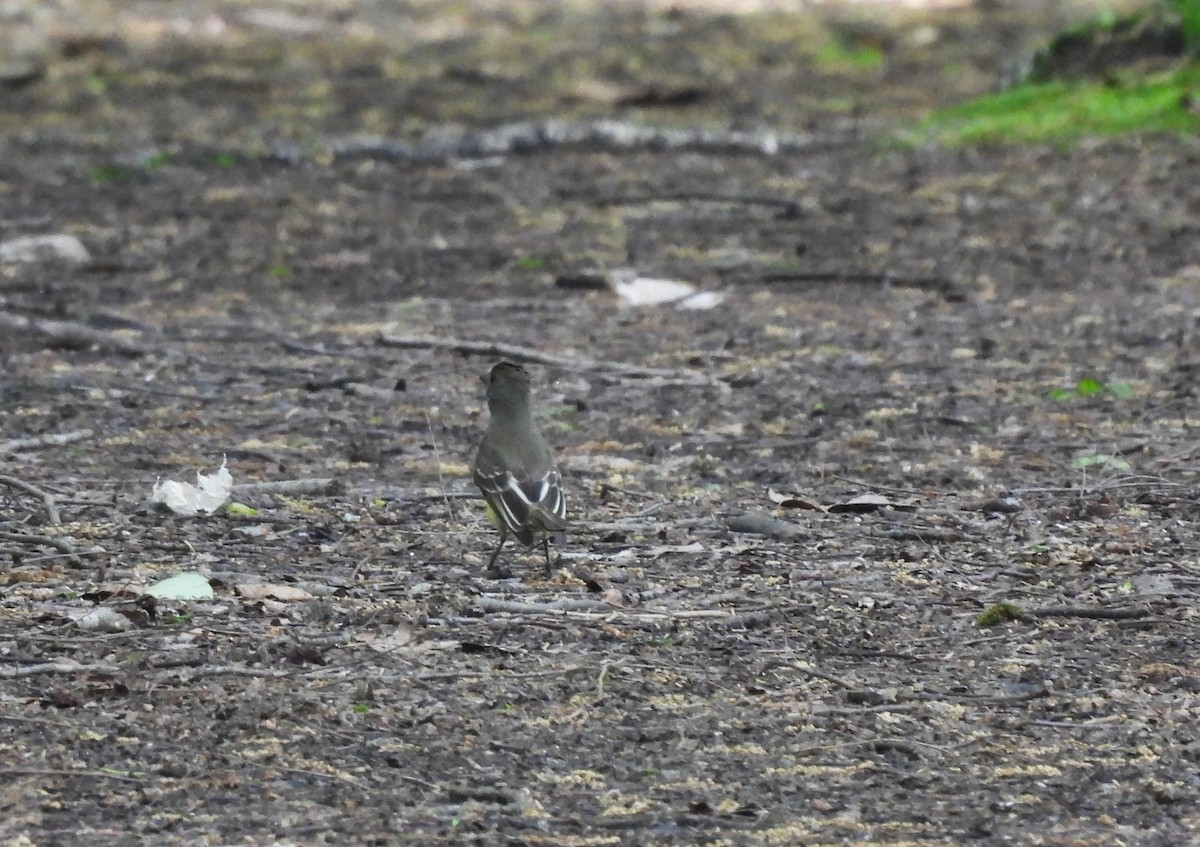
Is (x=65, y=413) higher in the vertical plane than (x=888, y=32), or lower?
lower

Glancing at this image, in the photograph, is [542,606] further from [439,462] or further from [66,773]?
[439,462]

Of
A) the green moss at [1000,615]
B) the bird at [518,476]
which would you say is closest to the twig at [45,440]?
the bird at [518,476]

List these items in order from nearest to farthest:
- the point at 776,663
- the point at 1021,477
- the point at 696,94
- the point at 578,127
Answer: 1. the point at 776,663
2. the point at 1021,477
3. the point at 578,127
4. the point at 696,94

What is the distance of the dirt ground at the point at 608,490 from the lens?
13.2 feet

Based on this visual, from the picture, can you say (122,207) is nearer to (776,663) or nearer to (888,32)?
(776,663)

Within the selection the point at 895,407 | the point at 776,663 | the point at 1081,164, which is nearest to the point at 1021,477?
the point at 895,407

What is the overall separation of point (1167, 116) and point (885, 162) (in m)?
1.66

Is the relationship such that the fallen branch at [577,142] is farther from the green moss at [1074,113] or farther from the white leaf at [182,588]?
the white leaf at [182,588]

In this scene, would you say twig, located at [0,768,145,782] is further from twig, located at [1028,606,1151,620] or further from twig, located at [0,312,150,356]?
twig, located at [0,312,150,356]

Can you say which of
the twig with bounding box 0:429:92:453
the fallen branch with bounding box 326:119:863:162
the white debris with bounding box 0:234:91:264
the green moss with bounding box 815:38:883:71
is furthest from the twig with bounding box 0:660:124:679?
the green moss with bounding box 815:38:883:71

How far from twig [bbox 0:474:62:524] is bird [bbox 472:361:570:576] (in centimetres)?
112

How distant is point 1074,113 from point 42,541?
911 centimetres

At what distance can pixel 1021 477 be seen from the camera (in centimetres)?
649

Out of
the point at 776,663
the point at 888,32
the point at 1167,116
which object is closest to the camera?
the point at 776,663
